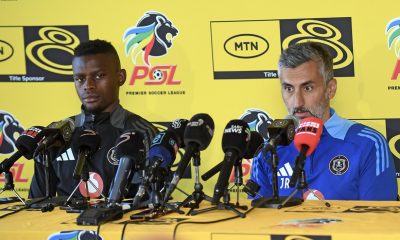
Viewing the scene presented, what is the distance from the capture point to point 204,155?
3.74 meters

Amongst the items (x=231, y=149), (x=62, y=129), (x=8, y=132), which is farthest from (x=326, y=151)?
(x=8, y=132)

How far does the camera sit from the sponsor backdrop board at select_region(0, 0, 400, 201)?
3555mm

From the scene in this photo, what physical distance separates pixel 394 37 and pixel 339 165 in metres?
1.12

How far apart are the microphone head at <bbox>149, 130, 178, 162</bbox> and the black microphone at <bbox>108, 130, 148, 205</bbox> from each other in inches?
1.8

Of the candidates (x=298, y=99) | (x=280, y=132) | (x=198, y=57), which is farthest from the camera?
(x=198, y=57)

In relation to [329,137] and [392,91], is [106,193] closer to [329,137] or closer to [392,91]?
[329,137]

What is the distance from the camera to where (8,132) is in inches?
154

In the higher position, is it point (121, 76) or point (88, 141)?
point (121, 76)

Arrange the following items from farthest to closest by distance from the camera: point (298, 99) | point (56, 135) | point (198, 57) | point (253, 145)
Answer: point (198, 57) < point (298, 99) < point (56, 135) < point (253, 145)

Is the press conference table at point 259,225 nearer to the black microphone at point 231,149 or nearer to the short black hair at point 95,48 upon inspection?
the black microphone at point 231,149

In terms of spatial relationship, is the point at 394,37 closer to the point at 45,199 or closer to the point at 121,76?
the point at 121,76

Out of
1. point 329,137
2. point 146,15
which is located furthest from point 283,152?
point 146,15

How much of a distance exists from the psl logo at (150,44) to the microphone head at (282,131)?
1.74m

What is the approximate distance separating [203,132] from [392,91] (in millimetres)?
1877
